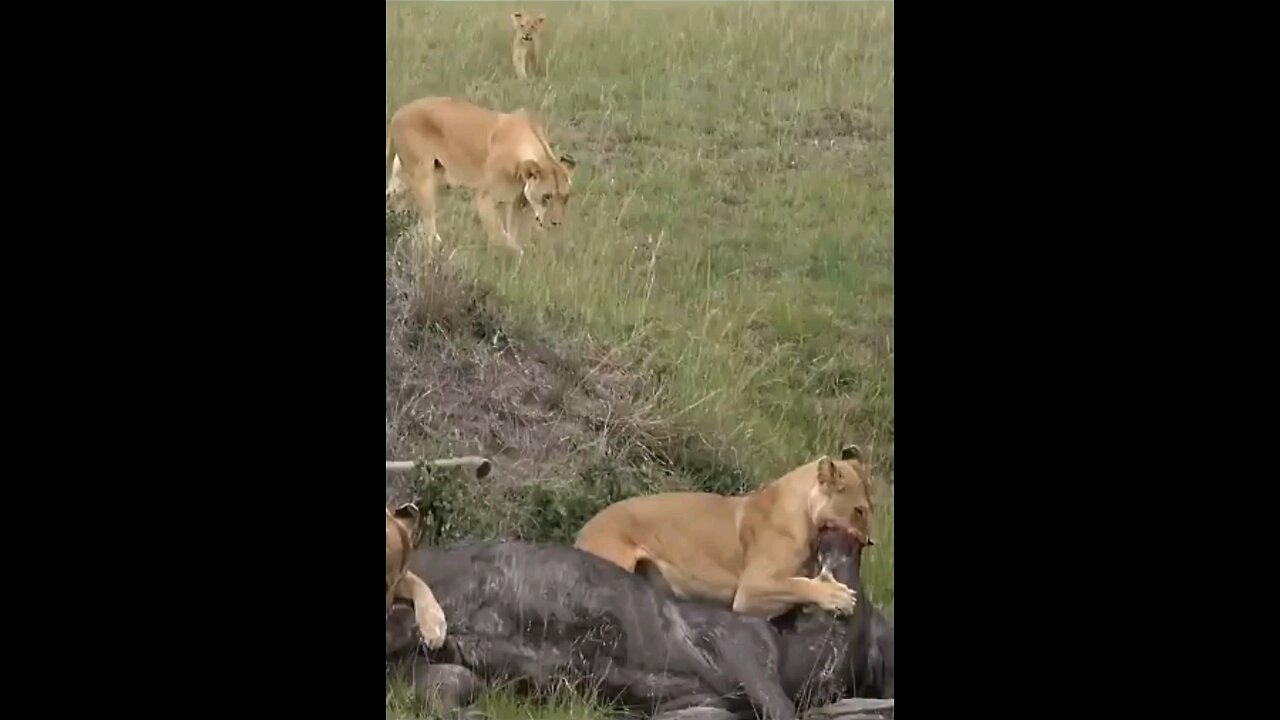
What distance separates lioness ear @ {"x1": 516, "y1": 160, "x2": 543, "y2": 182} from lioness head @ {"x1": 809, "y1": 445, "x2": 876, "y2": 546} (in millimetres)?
1048

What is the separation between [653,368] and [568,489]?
376mm

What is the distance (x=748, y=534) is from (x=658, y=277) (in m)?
0.70

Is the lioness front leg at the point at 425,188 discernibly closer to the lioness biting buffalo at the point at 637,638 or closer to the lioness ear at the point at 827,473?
the lioness biting buffalo at the point at 637,638

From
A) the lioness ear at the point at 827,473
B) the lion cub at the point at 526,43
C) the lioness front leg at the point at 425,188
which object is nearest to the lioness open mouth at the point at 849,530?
the lioness ear at the point at 827,473

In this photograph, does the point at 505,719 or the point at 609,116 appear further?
the point at 609,116

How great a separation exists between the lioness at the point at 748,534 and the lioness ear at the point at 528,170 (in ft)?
2.90

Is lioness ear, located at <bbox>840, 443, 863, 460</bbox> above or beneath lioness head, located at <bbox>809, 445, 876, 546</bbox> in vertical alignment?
above

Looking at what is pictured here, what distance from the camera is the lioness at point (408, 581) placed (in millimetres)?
4398

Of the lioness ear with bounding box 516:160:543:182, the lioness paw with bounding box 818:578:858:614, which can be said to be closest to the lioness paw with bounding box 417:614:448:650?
the lioness paw with bounding box 818:578:858:614

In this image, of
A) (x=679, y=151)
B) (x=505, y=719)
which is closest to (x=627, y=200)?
(x=679, y=151)

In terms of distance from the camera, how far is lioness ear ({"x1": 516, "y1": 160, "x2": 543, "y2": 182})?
463 centimetres

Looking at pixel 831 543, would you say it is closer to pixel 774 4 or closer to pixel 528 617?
pixel 528 617

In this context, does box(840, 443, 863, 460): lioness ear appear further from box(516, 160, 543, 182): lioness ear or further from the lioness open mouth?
box(516, 160, 543, 182): lioness ear

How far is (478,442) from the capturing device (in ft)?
14.8
